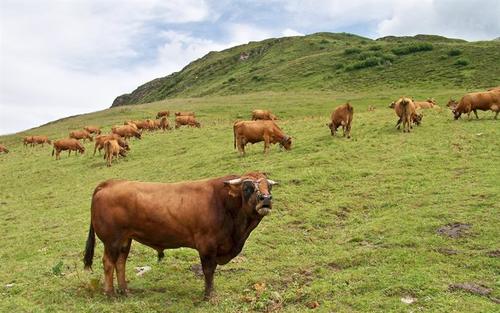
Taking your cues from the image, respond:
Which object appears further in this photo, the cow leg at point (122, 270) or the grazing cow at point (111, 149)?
the grazing cow at point (111, 149)

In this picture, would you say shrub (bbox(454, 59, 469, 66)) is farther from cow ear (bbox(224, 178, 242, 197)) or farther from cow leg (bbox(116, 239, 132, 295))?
cow leg (bbox(116, 239, 132, 295))

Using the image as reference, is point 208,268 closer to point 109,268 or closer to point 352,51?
point 109,268

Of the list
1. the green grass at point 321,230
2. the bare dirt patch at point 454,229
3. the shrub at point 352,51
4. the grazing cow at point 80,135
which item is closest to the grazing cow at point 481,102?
the green grass at point 321,230

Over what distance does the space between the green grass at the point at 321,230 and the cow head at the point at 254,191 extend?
182 centimetres

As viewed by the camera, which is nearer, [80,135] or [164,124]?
[80,135]

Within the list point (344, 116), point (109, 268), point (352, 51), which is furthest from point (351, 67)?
point (109, 268)

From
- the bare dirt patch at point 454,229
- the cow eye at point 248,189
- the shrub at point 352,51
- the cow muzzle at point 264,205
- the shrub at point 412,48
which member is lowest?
the bare dirt patch at point 454,229

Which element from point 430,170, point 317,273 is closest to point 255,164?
point 430,170

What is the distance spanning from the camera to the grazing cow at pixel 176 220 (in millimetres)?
9695

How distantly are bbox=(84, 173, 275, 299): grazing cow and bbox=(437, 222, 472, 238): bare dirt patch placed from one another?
5.36 metres

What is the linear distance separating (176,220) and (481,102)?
71.2 ft

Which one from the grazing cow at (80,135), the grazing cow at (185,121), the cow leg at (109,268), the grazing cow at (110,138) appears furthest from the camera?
the grazing cow at (185,121)

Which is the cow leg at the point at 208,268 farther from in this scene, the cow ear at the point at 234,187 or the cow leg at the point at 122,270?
the cow leg at the point at 122,270

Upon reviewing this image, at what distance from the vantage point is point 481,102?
26578mm
